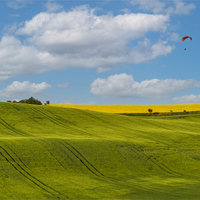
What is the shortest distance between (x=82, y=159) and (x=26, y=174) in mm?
3885

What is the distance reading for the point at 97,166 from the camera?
54.2 feet

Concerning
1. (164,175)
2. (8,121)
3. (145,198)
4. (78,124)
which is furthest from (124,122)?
(145,198)

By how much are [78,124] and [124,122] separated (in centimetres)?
675

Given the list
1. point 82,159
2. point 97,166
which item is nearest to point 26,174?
point 82,159

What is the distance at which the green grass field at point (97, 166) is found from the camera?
Answer: 12.4 meters

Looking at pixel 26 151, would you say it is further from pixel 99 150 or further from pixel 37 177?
pixel 99 150

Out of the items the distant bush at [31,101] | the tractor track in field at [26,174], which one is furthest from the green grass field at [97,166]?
the distant bush at [31,101]

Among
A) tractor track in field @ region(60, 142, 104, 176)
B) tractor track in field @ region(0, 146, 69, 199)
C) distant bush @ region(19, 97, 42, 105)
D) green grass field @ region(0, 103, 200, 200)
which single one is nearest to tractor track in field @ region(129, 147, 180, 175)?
green grass field @ region(0, 103, 200, 200)

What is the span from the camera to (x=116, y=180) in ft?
48.8

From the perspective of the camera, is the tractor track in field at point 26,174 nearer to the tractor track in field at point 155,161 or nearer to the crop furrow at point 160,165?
the tractor track in field at point 155,161

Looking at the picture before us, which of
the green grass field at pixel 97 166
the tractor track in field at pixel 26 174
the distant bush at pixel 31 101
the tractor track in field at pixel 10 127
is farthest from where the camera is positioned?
the distant bush at pixel 31 101

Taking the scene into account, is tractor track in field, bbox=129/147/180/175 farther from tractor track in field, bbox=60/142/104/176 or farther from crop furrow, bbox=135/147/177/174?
tractor track in field, bbox=60/142/104/176

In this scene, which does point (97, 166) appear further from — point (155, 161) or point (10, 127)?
point (10, 127)

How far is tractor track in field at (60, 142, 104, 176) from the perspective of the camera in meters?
15.9
